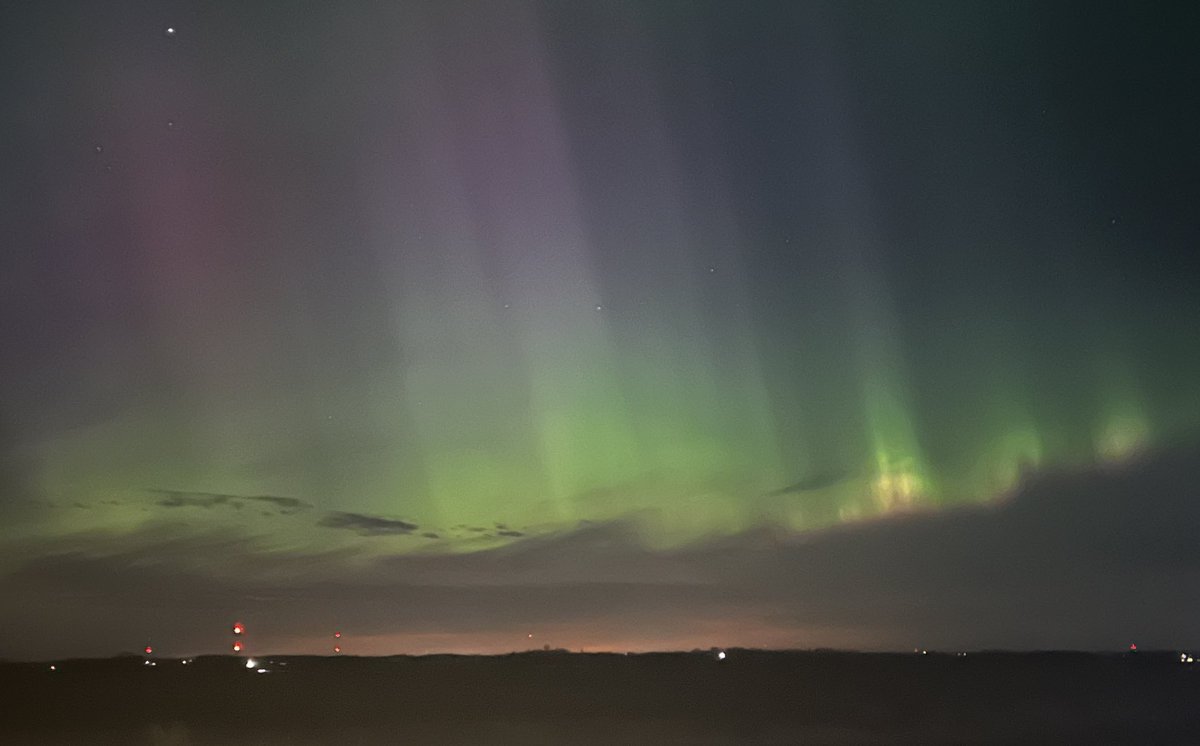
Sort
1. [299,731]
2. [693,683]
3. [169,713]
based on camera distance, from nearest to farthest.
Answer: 1. [299,731]
2. [169,713]
3. [693,683]

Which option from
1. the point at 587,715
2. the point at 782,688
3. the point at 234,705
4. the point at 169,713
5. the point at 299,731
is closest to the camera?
the point at 299,731

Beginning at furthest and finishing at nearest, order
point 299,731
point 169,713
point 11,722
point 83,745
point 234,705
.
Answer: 1. point 234,705
2. point 169,713
3. point 11,722
4. point 299,731
5. point 83,745

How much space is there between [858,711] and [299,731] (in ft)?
62.5

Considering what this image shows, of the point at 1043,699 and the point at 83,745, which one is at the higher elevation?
the point at 83,745

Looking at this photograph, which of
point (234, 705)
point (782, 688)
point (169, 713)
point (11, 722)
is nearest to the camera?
point (11, 722)

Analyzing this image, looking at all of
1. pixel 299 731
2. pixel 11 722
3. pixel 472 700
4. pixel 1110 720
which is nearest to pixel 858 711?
pixel 1110 720

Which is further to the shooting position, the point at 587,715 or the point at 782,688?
the point at 782,688

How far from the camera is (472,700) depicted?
46969 mm

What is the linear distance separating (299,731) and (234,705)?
51.9ft

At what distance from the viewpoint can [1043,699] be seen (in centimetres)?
4766

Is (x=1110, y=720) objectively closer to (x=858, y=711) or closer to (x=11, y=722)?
(x=858, y=711)

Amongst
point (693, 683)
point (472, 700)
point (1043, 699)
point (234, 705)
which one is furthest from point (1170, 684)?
point (234, 705)

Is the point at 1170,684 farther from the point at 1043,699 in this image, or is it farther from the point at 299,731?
the point at 299,731

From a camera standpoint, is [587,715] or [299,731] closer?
[299,731]
